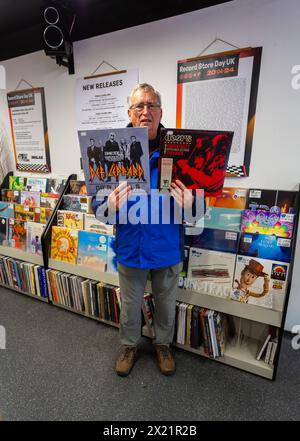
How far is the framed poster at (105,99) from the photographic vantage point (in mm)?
1776

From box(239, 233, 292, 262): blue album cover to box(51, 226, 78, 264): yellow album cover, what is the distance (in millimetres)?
1216

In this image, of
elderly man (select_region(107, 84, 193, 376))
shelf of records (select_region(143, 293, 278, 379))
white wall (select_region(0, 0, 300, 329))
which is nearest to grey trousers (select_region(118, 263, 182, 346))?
elderly man (select_region(107, 84, 193, 376))

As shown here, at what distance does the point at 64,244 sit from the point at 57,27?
157 centimetres

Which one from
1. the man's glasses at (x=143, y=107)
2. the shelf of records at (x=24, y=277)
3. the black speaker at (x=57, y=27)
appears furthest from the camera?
the shelf of records at (x=24, y=277)

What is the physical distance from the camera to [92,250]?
5.98 ft

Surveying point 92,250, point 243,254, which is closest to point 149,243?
point 243,254

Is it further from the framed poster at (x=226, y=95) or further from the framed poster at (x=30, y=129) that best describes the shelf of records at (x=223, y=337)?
the framed poster at (x=30, y=129)

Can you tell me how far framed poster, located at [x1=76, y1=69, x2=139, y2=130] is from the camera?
178 cm

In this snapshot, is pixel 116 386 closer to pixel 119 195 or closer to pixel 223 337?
pixel 223 337

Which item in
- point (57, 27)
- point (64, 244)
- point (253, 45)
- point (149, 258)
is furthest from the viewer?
point (64, 244)

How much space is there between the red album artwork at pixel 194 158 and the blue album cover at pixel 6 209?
1.82m

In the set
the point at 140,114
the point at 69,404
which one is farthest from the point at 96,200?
the point at 69,404

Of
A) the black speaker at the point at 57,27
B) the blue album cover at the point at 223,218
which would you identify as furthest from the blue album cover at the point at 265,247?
the black speaker at the point at 57,27

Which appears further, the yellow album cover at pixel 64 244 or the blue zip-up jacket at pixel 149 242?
the yellow album cover at pixel 64 244
